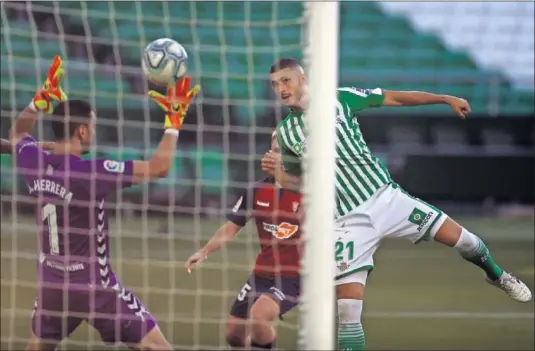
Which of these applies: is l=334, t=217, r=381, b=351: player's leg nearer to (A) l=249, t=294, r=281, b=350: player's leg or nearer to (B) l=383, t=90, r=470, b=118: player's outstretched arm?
(A) l=249, t=294, r=281, b=350: player's leg

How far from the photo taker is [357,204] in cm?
530

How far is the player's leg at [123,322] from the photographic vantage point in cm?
484

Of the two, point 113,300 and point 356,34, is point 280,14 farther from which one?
point 113,300

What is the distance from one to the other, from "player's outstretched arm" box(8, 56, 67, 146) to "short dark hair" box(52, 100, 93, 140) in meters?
0.07

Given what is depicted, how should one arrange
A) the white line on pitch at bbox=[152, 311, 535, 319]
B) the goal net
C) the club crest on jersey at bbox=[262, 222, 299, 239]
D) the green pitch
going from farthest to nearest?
the goal net → the white line on pitch at bbox=[152, 311, 535, 319] → the green pitch → the club crest on jersey at bbox=[262, 222, 299, 239]

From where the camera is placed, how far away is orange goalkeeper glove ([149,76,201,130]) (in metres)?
4.59

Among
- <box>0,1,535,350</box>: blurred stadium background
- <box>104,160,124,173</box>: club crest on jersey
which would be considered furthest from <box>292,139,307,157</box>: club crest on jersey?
<box>0,1,535,350</box>: blurred stadium background

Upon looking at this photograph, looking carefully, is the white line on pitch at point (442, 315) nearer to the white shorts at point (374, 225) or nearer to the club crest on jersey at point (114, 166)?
the white shorts at point (374, 225)

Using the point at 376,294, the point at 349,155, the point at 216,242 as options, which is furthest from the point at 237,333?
the point at 376,294

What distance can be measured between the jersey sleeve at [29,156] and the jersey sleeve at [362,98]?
150 cm

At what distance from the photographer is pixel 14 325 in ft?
23.4

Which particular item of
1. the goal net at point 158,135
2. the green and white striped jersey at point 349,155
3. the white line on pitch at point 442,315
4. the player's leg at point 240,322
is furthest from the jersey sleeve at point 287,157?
the goal net at point 158,135

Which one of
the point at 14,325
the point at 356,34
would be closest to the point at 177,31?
the point at 356,34

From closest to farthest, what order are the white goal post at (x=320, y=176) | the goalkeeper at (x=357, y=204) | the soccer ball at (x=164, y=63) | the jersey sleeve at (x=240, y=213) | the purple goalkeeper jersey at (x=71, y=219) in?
the white goal post at (x=320, y=176), the purple goalkeeper jersey at (x=71, y=219), the soccer ball at (x=164, y=63), the goalkeeper at (x=357, y=204), the jersey sleeve at (x=240, y=213)
